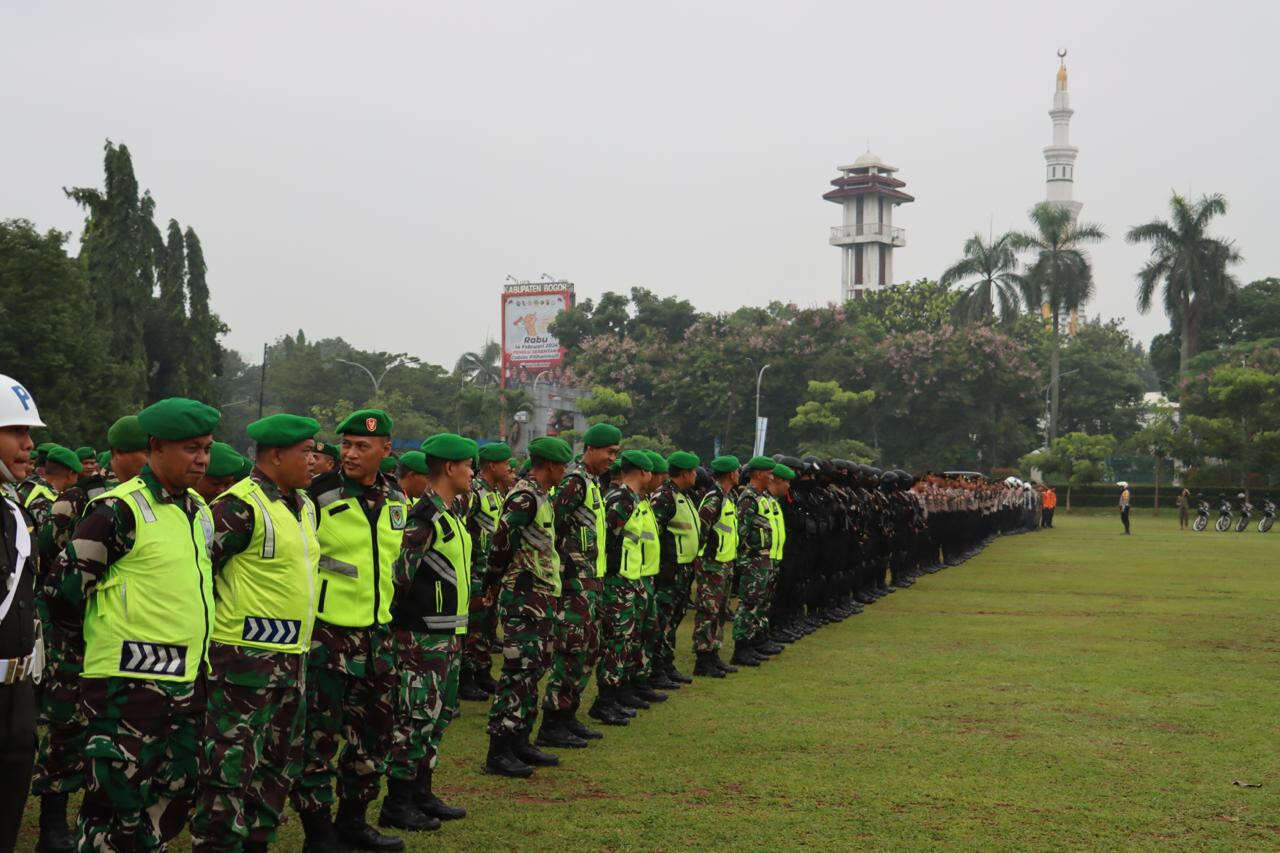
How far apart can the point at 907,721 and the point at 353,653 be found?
4.69 m

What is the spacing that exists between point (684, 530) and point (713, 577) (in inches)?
34.1

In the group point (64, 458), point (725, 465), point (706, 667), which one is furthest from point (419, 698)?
point (725, 465)

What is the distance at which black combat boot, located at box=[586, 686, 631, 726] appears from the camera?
8797mm

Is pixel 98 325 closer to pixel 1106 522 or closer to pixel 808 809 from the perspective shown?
pixel 1106 522

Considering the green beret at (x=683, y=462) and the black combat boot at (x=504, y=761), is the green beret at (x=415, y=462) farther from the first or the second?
the black combat boot at (x=504, y=761)

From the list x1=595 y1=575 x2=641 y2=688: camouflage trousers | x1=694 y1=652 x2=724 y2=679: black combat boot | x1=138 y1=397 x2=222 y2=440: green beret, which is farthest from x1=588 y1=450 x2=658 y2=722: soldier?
x1=138 y1=397 x2=222 y2=440: green beret

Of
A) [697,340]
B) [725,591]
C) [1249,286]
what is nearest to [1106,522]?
[697,340]

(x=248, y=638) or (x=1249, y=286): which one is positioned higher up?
(x=1249, y=286)

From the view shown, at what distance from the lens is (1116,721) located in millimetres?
8906

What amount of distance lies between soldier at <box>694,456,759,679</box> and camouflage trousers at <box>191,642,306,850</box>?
6284 millimetres

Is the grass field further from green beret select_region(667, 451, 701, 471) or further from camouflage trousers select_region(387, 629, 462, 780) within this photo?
green beret select_region(667, 451, 701, 471)

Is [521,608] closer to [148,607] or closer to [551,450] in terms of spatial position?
[551,450]

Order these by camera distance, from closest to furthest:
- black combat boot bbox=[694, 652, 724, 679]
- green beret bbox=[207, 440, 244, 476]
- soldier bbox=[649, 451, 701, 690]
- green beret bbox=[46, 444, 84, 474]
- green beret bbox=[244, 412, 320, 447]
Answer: green beret bbox=[244, 412, 320, 447] < green beret bbox=[207, 440, 244, 476] < green beret bbox=[46, 444, 84, 474] < soldier bbox=[649, 451, 701, 690] < black combat boot bbox=[694, 652, 724, 679]

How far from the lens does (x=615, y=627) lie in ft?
29.1
